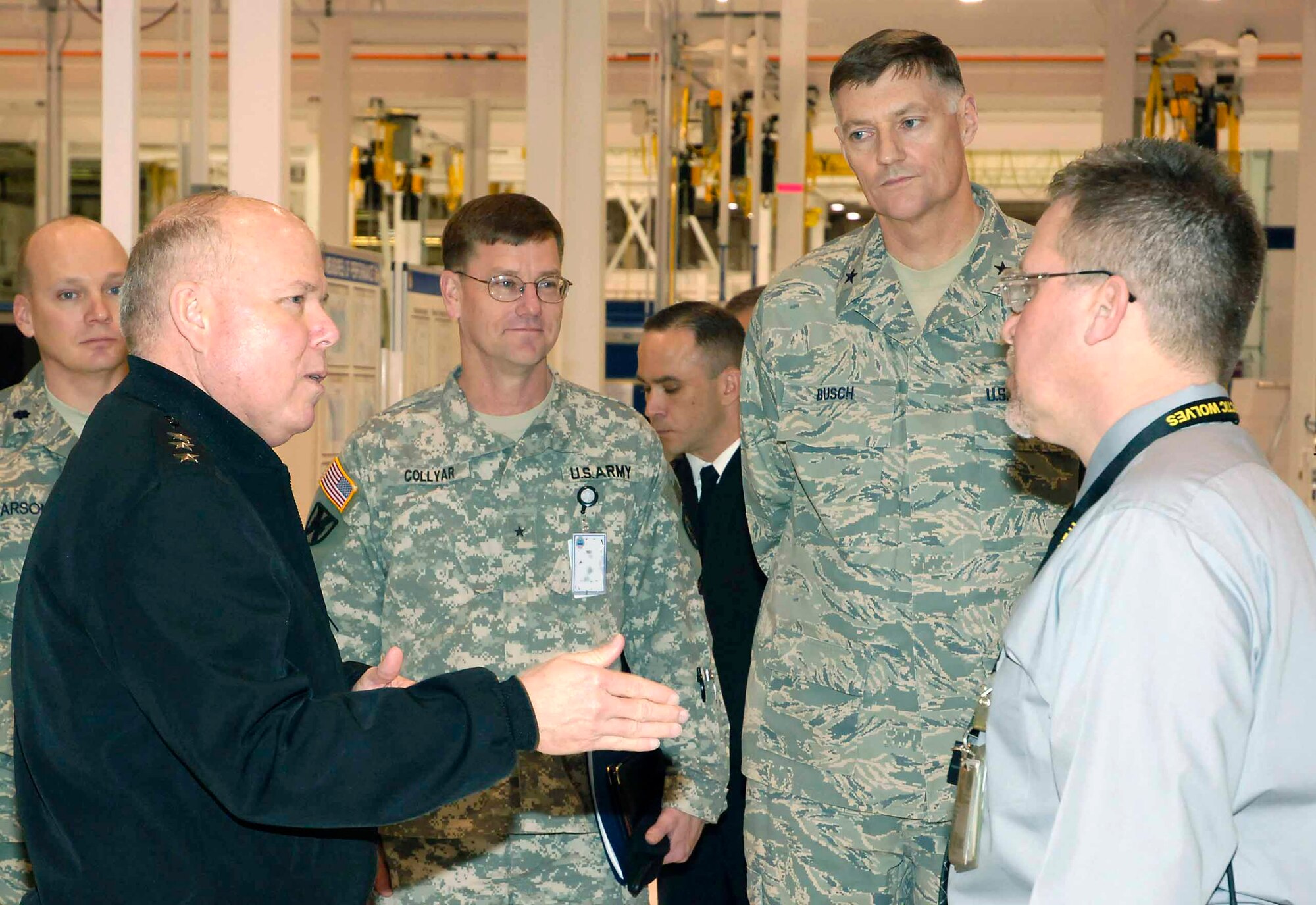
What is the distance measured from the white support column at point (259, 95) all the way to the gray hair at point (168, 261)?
1.68 metres

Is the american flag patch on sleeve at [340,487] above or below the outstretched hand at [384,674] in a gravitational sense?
above

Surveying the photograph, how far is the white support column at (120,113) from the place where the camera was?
3.31 metres

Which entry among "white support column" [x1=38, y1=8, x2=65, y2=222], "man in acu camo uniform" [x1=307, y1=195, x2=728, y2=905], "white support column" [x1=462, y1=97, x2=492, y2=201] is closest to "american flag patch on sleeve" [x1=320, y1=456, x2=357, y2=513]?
"man in acu camo uniform" [x1=307, y1=195, x2=728, y2=905]

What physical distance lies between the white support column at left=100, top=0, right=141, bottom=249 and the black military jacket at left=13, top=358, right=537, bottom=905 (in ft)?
6.62

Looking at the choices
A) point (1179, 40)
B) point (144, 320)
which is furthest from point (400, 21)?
point (144, 320)

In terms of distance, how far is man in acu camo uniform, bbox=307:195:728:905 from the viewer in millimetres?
2545

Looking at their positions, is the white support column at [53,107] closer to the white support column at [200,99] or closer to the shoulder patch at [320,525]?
the white support column at [200,99]

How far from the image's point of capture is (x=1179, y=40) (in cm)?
1091

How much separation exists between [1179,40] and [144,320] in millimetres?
10955

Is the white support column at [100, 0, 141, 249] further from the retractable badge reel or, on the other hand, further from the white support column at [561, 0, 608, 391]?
the retractable badge reel

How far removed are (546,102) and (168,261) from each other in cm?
381

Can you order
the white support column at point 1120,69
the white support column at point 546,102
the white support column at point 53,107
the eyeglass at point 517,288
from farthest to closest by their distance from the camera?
the white support column at point 1120,69
the white support column at point 53,107
the white support column at point 546,102
the eyeglass at point 517,288

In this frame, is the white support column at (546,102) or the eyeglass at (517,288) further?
the white support column at (546,102)

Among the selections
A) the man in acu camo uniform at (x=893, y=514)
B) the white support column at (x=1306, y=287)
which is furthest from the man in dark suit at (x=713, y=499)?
the white support column at (x=1306, y=287)
